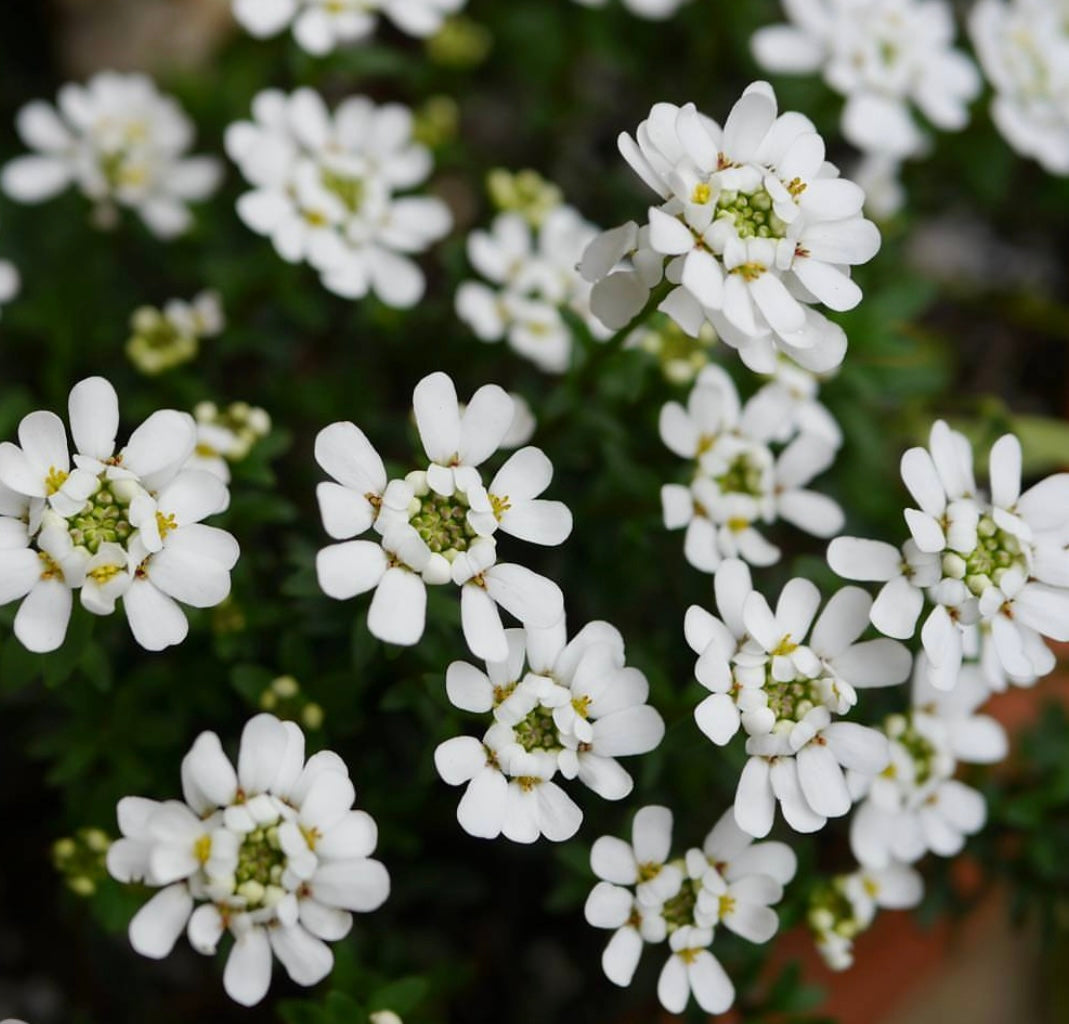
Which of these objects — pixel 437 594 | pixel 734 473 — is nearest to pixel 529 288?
pixel 734 473

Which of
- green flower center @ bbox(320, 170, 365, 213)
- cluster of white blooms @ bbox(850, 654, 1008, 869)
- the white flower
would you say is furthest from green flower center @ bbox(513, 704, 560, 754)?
the white flower

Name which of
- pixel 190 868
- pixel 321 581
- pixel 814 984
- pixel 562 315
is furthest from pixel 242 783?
pixel 814 984

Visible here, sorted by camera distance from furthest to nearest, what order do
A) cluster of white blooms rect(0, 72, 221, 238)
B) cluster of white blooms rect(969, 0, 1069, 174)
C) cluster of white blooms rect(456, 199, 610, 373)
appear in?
cluster of white blooms rect(969, 0, 1069, 174) → cluster of white blooms rect(0, 72, 221, 238) → cluster of white blooms rect(456, 199, 610, 373)

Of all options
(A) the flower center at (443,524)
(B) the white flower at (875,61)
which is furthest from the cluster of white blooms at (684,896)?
(B) the white flower at (875,61)

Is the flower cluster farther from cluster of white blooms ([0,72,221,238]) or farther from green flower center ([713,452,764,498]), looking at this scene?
green flower center ([713,452,764,498])

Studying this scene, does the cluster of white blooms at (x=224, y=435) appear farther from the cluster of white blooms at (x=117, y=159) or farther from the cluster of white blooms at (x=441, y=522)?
the cluster of white blooms at (x=117, y=159)

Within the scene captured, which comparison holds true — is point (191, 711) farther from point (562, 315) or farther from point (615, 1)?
point (615, 1)
